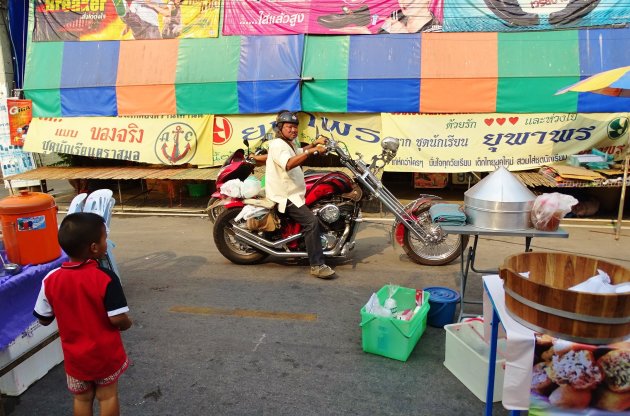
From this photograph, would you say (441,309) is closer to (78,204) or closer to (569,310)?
(569,310)

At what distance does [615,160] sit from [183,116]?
810 cm

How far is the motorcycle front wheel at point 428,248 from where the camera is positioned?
5.51 meters

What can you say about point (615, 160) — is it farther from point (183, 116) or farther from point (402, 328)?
point (183, 116)

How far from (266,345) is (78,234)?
204 centimetres

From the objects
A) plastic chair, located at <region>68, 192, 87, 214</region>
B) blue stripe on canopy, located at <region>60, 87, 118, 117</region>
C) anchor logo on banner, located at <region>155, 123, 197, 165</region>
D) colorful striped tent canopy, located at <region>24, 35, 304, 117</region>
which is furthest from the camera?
blue stripe on canopy, located at <region>60, 87, 118, 117</region>

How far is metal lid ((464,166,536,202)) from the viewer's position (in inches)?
145

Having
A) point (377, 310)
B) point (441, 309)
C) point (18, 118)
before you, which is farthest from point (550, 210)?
point (18, 118)

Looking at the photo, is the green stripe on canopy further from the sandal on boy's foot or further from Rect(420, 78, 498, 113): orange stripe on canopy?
the sandal on boy's foot

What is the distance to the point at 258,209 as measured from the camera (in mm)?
5344

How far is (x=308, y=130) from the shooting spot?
31.0 feet

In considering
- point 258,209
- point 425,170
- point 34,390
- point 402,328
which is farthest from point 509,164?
point 34,390

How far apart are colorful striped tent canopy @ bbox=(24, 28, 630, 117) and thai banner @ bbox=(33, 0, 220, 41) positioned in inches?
8.9

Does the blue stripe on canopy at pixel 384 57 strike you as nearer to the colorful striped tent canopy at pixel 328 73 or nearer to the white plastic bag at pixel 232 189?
the colorful striped tent canopy at pixel 328 73

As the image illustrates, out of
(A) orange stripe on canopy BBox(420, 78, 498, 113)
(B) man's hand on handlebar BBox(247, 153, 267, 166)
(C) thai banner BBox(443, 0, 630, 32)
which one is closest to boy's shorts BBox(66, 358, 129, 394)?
(B) man's hand on handlebar BBox(247, 153, 267, 166)
